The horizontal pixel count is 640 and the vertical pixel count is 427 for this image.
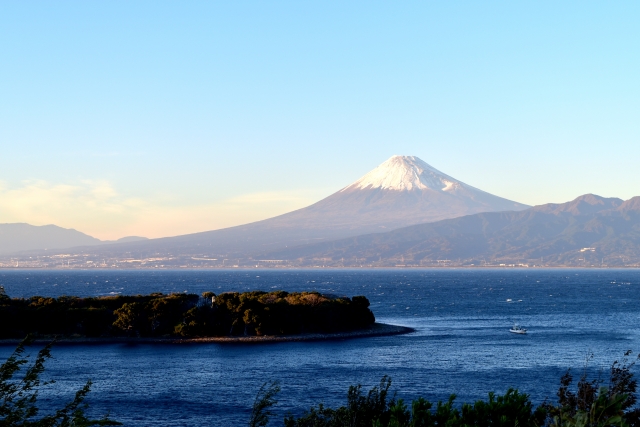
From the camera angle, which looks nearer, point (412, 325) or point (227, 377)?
point (227, 377)

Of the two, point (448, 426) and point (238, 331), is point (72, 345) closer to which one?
point (238, 331)

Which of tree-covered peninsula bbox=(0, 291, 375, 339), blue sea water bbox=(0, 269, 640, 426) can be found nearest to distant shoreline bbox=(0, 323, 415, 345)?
tree-covered peninsula bbox=(0, 291, 375, 339)

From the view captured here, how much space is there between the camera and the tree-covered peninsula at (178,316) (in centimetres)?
8919

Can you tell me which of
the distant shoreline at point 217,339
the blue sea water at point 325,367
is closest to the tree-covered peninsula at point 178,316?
the distant shoreline at point 217,339

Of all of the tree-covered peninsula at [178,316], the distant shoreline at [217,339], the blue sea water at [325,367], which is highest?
the tree-covered peninsula at [178,316]

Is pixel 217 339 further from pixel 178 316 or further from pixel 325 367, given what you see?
pixel 325 367

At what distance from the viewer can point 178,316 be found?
304ft

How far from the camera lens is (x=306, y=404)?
50625mm

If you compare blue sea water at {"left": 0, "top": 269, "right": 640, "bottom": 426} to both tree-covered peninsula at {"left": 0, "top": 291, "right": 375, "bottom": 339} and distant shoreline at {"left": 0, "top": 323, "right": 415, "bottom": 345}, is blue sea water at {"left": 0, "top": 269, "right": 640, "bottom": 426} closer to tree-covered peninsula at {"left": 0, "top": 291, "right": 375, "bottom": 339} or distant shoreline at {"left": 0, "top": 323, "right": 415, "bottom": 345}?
distant shoreline at {"left": 0, "top": 323, "right": 415, "bottom": 345}

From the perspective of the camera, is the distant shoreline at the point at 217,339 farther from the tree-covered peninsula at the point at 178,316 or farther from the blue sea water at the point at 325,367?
the blue sea water at the point at 325,367

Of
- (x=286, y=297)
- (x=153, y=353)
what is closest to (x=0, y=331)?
(x=153, y=353)

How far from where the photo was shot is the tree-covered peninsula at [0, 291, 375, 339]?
8919cm

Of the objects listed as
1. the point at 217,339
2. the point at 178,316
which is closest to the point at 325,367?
the point at 217,339

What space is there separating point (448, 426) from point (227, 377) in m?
42.9
